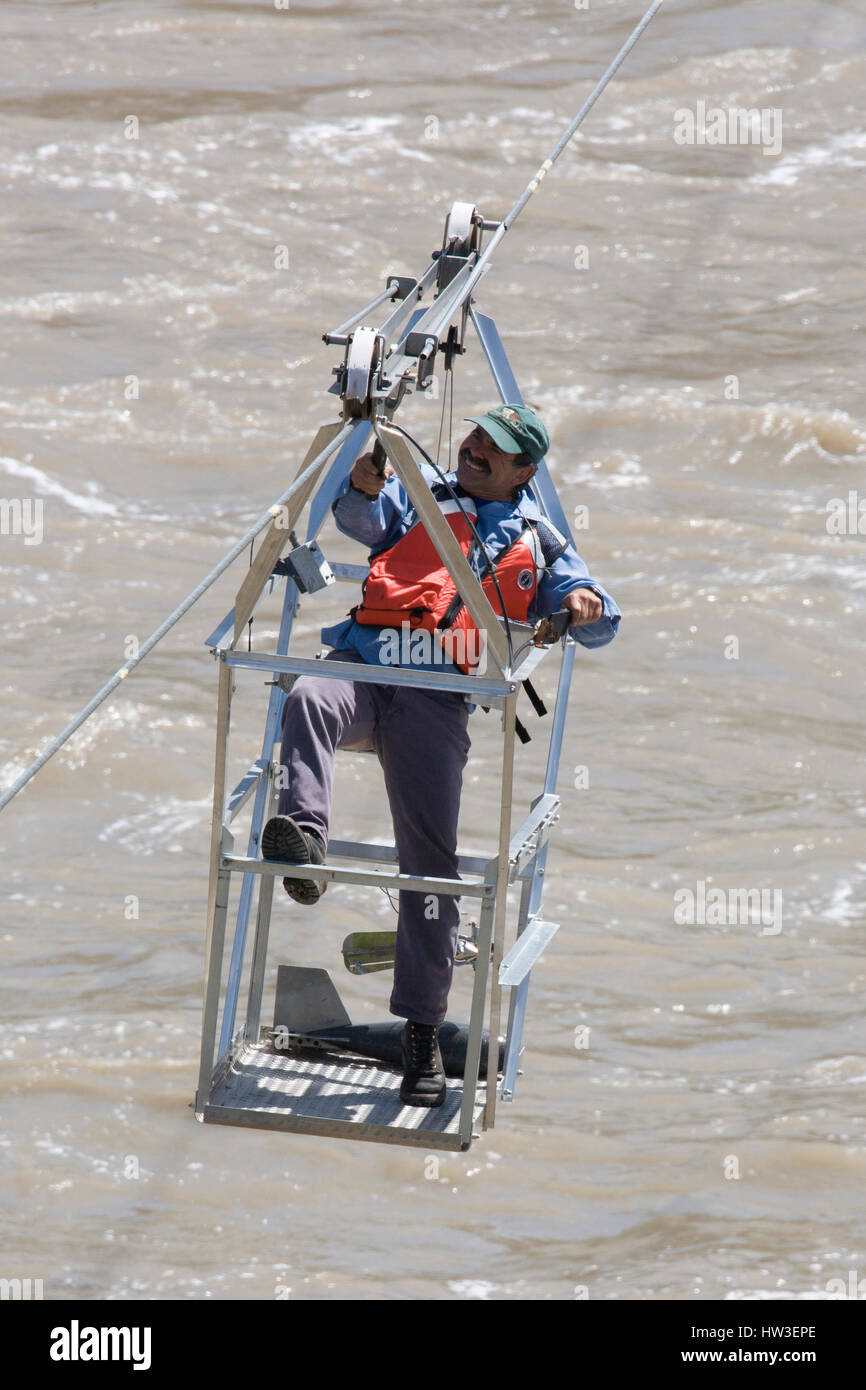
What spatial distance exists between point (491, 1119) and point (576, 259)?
9608 millimetres

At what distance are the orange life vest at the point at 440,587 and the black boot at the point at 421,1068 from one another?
2.34 ft

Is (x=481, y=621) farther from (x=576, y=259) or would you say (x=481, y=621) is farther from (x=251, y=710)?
(x=576, y=259)

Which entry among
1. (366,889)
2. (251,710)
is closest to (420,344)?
(366,889)

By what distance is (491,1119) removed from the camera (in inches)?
139

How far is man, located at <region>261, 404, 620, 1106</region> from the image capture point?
3531mm

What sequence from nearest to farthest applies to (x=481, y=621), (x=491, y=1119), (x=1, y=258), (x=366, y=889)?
1. (x=481, y=621)
2. (x=491, y=1119)
3. (x=366, y=889)
4. (x=1, y=258)

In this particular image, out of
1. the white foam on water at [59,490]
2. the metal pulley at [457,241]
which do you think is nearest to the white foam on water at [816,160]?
the white foam on water at [59,490]

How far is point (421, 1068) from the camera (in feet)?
12.0

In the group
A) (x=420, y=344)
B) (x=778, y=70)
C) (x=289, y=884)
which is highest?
(x=778, y=70)

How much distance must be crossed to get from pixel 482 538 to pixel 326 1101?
1.14m

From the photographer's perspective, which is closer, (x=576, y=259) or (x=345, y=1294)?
(x=345, y=1294)

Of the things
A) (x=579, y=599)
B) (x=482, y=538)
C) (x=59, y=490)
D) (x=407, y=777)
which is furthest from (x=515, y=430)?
(x=59, y=490)

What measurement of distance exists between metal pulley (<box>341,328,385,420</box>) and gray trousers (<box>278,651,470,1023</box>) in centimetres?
60

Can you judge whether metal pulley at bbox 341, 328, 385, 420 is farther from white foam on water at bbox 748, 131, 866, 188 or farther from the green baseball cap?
white foam on water at bbox 748, 131, 866, 188
